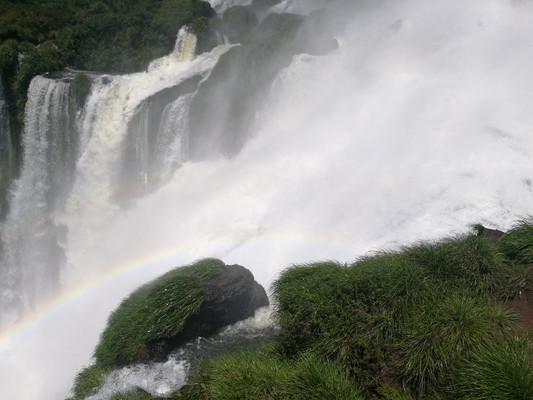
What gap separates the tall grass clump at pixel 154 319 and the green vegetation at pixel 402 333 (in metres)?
1.74

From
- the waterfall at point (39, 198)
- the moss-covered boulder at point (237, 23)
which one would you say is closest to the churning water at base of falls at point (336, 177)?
the waterfall at point (39, 198)

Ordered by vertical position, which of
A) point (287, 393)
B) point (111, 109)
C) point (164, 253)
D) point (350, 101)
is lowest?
point (164, 253)

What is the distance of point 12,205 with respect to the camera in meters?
19.9

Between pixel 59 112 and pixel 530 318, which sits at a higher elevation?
pixel 59 112

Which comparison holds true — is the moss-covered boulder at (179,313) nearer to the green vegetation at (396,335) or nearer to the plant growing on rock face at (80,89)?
the green vegetation at (396,335)

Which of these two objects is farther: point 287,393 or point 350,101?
point 350,101

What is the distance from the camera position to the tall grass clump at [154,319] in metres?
8.25

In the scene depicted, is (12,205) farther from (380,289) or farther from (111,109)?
(380,289)

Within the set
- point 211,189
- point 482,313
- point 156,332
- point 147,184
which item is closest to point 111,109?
point 147,184

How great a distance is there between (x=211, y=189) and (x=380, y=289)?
34.5 feet

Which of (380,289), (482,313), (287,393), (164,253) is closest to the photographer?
(287,393)

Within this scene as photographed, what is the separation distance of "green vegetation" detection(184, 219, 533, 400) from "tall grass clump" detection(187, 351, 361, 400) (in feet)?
0.05

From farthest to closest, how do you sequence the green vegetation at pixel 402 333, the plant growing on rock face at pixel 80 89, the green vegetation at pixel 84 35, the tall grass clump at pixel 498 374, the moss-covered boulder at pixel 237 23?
1. the moss-covered boulder at pixel 237 23
2. the green vegetation at pixel 84 35
3. the plant growing on rock face at pixel 80 89
4. the green vegetation at pixel 402 333
5. the tall grass clump at pixel 498 374

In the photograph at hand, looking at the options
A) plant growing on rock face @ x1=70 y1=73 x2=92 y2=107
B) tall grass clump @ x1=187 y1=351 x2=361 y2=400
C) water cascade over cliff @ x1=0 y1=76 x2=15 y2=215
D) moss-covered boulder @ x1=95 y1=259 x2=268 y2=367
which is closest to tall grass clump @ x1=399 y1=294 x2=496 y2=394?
tall grass clump @ x1=187 y1=351 x2=361 y2=400
